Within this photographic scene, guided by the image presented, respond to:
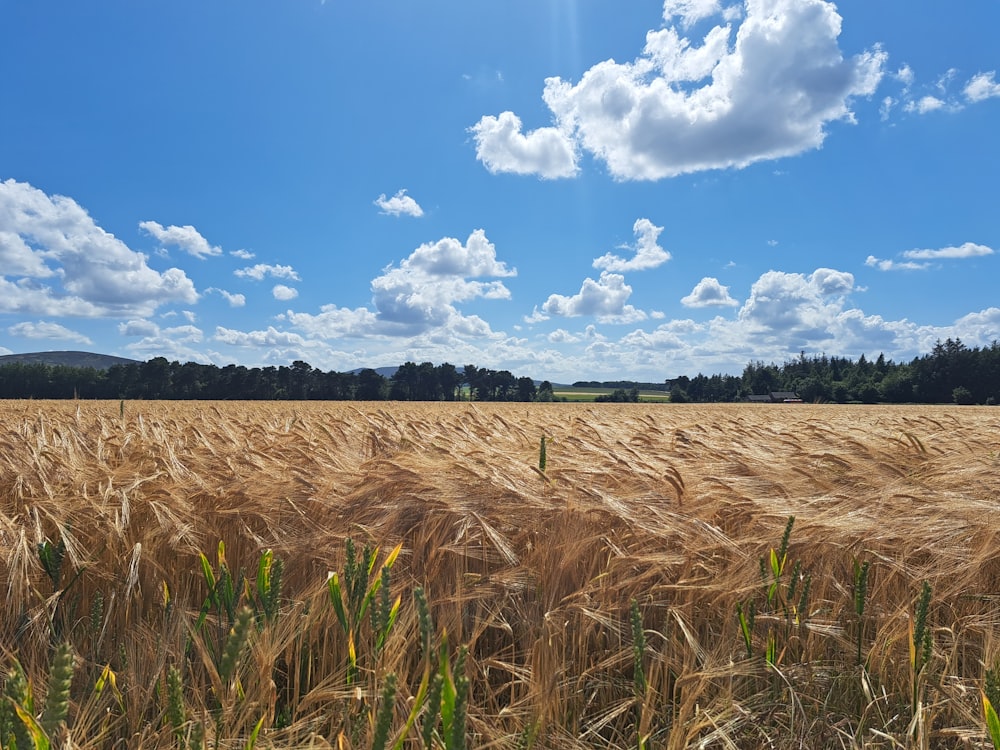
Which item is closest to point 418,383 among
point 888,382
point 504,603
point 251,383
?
point 251,383

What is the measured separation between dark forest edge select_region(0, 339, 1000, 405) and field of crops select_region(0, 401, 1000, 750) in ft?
235

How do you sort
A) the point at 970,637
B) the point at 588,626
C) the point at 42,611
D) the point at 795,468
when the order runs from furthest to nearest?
1. the point at 795,468
2. the point at 970,637
3. the point at 42,611
4. the point at 588,626

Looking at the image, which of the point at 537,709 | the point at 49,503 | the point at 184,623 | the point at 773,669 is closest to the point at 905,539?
the point at 773,669

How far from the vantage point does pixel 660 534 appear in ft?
7.59

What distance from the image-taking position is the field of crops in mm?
1751

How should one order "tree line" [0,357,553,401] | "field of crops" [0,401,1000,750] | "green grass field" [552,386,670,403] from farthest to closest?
1. "green grass field" [552,386,670,403]
2. "tree line" [0,357,553,401]
3. "field of crops" [0,401,1000,750]

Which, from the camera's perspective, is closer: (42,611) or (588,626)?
(588,626)

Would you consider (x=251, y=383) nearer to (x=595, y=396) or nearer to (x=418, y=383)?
(x=418, y=383)

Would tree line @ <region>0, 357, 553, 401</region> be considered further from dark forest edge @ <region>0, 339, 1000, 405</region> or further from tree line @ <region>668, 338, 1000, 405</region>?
tree line @ <region>668, 338, 1000, 405</region>

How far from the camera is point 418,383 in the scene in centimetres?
9494

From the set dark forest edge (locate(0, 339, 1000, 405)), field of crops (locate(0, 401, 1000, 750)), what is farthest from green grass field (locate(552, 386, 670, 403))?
field of crops (locate(0, 401, 1000, 750))

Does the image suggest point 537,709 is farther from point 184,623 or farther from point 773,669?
point 184,623

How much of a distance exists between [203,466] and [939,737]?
3699mm

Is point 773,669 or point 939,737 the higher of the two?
point 773,669
